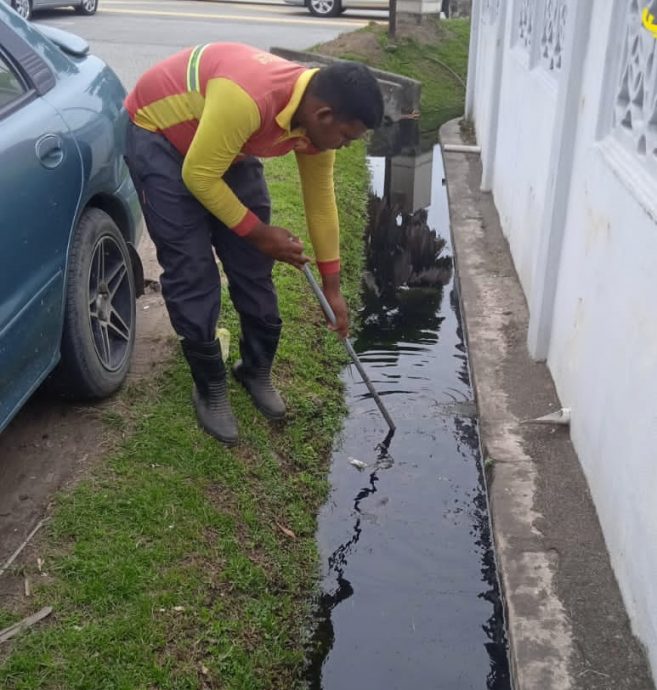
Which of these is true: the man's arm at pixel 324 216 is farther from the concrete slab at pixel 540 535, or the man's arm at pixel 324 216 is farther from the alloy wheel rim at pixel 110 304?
the concrete slab at pixel 540 535

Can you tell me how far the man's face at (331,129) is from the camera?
2730 mm

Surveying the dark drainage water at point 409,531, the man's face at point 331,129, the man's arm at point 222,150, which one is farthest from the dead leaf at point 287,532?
the man's face at point 331,129

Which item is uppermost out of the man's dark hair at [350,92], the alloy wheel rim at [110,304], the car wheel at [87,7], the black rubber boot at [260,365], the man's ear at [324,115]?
the man's dark hair at [350,92]

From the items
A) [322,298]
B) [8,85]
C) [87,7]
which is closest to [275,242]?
[322,298]

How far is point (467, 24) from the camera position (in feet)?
49.6

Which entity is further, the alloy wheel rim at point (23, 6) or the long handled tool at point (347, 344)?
the alloy wheel rim at point (23, 6)

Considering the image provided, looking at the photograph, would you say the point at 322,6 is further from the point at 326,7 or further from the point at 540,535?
the point at 540,535

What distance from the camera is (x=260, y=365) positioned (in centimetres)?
387

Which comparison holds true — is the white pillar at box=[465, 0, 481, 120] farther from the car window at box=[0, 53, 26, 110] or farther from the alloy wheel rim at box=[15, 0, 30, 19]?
the alloy wheel rim at box=[15, 0, 30, 19]

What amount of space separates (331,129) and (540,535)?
174cm

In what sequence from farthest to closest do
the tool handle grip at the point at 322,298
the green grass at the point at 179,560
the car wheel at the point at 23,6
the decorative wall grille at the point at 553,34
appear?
the car wheel at the point at 23,6 < the decorative wall grille at the point at 553,34 < the tool handle grip at the point at 322,298 < the green grass at the point at 179,560

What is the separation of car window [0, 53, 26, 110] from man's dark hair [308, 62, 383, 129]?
121 cm

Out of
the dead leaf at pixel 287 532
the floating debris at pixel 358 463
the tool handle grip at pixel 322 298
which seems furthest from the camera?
the floating debris at pixel 358 463

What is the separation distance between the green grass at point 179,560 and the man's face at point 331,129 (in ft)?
4.66
